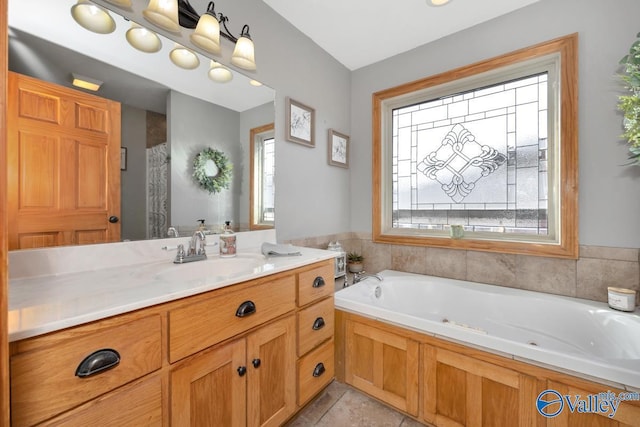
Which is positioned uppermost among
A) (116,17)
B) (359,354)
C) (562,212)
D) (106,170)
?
(116,17)

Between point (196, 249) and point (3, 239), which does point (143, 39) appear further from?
point (3, 239)

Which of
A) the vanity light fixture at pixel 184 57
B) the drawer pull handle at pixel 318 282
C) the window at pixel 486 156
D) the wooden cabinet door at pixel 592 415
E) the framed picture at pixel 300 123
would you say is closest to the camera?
the wooden cabinet door at pixel 592 415

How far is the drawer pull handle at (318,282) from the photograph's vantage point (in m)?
1.47

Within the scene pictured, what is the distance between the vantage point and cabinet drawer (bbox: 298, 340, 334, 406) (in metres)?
1.40

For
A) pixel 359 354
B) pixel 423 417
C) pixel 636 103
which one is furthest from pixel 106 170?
pixel 636 103

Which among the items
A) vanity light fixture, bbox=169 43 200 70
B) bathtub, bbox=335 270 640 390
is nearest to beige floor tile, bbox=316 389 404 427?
bathtub, bbox=335 270 640 390

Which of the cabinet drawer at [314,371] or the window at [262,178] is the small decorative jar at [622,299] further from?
the window at [262,178]

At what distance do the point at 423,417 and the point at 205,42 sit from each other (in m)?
2.33

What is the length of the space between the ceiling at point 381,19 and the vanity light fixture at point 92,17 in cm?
107

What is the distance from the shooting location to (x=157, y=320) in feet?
2.66

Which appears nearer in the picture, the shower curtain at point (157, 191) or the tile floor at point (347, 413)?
the shower curtain at point (157, 191)

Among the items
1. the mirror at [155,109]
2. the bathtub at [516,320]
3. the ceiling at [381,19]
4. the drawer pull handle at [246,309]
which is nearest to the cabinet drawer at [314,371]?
the bathtub at [516,320]

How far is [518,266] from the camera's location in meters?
1.92

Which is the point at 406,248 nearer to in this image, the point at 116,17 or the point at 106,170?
the point at 106,170
